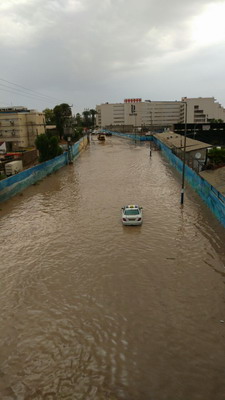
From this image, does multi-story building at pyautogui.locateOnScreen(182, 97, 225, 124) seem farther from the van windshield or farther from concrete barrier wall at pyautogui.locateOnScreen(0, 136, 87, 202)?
the van windshield

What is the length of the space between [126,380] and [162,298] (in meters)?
4.83

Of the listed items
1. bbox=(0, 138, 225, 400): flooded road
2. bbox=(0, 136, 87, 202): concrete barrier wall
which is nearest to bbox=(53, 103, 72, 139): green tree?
bbox=(0, 136, 87, 202): concrete barrier wall

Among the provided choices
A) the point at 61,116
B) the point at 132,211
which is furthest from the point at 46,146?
the point at 61,116

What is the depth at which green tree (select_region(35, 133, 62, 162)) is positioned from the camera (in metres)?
49.0

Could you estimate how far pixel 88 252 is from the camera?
60.6 feet

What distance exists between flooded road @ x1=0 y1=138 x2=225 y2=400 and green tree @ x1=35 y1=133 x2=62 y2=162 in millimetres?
24976

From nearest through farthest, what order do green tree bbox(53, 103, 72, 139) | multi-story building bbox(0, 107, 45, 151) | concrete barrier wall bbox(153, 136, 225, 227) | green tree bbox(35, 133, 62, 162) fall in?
concrete barrier wall bbox(153, 136, 225, 227), green tree bbox(35, 133, 62, 162), multi-story building bbox(0, 107, 45, 151), green tree bbox(53, 103, 72, 139)

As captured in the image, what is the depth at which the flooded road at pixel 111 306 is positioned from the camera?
9430mm

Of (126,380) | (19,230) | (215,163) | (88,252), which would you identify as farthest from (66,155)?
(126,380)

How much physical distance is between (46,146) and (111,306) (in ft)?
134

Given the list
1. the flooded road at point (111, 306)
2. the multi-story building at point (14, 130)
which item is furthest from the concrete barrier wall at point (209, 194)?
the multi-story building at point (14, 130)

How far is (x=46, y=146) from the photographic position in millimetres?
49188

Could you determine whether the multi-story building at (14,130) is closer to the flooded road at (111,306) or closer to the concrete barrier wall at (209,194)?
the flooded road at (111,306)

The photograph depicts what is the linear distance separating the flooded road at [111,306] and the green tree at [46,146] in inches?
983
